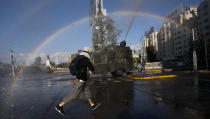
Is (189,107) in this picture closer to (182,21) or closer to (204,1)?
(204,1)

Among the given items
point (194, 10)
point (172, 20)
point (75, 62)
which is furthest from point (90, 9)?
point (75, 62)

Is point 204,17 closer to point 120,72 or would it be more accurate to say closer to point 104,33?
point 104,33

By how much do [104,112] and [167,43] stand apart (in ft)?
327

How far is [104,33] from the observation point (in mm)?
39062

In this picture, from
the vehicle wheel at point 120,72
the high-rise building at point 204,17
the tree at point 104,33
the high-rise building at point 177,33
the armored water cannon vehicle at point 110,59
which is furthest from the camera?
the high-rise building at point 177,33

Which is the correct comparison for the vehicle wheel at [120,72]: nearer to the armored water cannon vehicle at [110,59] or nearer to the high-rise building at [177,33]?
the armored water cannon vehicle at [110,59]

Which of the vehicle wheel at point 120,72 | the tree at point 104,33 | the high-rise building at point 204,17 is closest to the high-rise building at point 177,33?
the high-rise building at point 204,17

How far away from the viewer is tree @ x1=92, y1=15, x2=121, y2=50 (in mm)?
38969

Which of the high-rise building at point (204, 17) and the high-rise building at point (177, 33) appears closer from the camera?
the high-rise building at point (204, 17)

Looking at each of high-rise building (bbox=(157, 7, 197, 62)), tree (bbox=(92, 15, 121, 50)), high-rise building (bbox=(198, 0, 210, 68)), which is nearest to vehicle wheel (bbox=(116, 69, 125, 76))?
tree (bbox=(92, 15, 121, 50))

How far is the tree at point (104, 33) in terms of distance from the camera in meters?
39.0

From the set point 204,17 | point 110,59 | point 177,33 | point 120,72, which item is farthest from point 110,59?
point 177,33

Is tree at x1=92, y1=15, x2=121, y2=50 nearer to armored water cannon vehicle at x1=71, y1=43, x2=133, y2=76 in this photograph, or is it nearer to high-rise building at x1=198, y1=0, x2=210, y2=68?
armored water cannon vehicle at x1=71, y1=43, x2=133, y2=76

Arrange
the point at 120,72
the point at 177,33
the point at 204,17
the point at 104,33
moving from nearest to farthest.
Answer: the point at 120,72 → the point at 104,33 → the point at 204,17 → the point at 177,33
